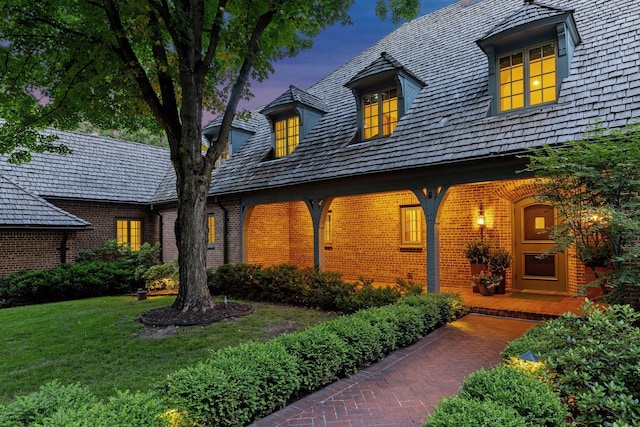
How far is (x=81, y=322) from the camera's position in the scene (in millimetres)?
7914

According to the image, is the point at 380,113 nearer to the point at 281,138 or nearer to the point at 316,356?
the point at 281,138

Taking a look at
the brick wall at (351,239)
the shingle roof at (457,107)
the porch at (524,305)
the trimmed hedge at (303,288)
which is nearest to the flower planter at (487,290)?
the porch at (524,305)

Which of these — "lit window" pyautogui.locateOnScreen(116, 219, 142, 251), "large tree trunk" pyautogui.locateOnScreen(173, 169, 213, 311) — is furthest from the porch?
"lit window" pyautogui.locateOnScreen(116, 219, 142, 251)

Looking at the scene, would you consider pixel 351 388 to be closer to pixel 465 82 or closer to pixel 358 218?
pixel 465 82

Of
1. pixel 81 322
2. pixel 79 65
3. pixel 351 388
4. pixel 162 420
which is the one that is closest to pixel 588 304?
pixel 351 388

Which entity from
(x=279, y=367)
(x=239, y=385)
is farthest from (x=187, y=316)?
(x=239, y=385)

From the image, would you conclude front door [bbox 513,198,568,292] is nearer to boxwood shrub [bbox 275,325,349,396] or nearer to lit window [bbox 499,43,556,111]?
lit window [bbox 499,43,556,111]

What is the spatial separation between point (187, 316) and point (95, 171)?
11668 mm

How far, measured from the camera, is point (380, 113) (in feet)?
32.7

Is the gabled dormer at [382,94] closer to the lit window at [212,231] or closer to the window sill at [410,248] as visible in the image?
the window sill at [410,248]

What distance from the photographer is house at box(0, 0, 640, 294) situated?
7.27 meters

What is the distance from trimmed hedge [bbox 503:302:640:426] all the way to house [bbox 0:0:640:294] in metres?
3.76

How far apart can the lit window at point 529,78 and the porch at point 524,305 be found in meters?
3.97

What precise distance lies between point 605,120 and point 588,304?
4.15 metres
